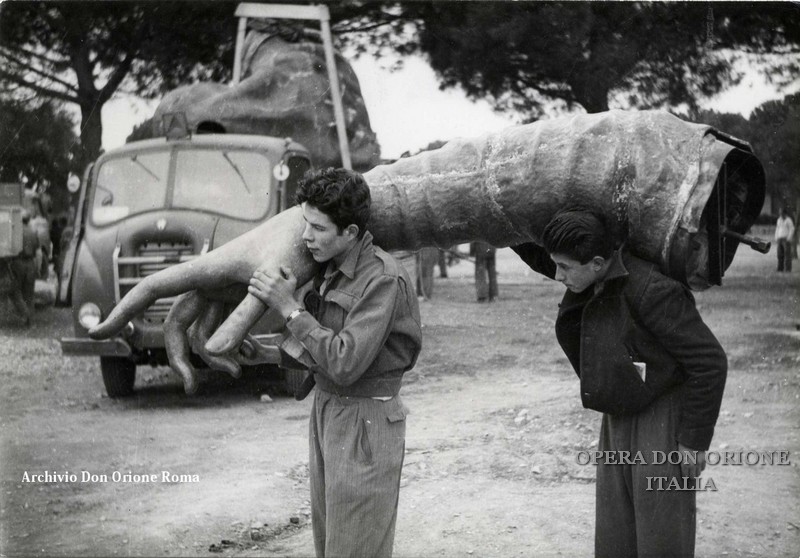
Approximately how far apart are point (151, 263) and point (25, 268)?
88cm

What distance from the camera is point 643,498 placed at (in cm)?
233

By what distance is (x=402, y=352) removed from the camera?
2.40 m

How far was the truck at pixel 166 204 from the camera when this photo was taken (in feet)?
19.7

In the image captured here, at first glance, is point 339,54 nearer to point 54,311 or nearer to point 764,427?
point 54,311

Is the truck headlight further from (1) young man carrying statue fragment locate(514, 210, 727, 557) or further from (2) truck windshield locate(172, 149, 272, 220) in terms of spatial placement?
(1) young man carrying statue fragment locate(514, 210, 727, 557)

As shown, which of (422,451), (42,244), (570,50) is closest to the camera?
(570,50)

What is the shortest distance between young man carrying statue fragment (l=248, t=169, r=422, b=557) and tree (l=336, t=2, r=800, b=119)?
2871 millimetres

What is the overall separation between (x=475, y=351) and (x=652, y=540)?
567 cm

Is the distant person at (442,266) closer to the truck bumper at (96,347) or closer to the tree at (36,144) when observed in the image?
the truck bumper at (96,347)

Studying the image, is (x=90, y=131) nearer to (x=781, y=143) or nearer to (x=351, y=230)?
(x=351, y=230)

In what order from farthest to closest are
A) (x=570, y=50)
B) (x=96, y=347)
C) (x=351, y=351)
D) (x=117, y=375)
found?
(x=117, y=375)
(x=96, y=347)
(x=570, y=50)
(x=351, y=351)

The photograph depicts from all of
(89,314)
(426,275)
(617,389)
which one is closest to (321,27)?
(89,314)

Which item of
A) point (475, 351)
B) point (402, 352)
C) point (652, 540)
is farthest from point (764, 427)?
point (402, 352)

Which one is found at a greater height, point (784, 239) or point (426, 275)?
point (784, 239)
